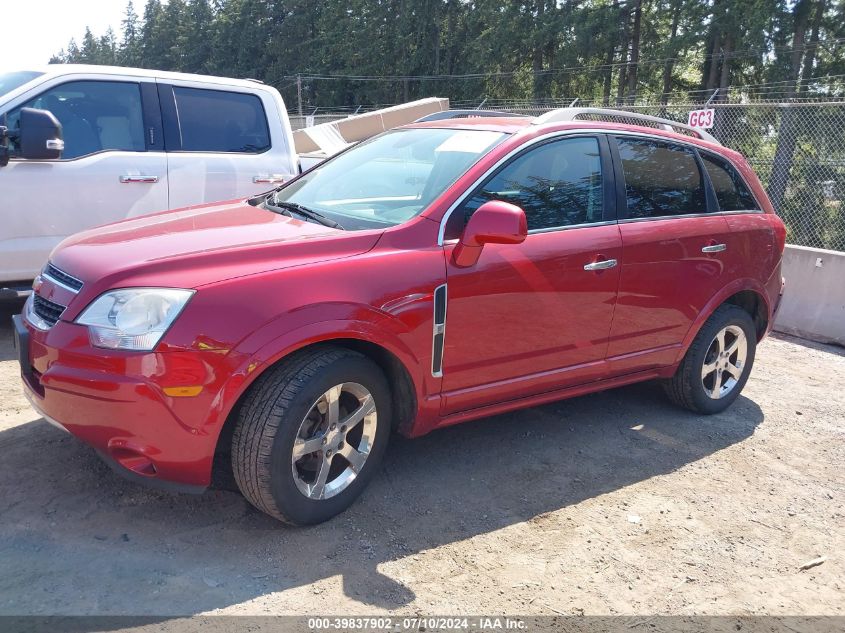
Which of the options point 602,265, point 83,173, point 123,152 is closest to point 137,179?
point 123,152

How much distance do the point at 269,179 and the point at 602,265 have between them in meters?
3.48

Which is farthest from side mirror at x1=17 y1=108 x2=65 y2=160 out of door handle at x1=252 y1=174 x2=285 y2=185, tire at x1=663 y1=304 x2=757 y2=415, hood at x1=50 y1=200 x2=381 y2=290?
tire at x1=663 y1=304 x2=757 y2=415

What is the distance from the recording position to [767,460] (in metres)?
4.32

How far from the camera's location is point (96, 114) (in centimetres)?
559

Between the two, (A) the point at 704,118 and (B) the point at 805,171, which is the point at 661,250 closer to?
(A) the point at 704,118

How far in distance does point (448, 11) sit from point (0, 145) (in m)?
47.8

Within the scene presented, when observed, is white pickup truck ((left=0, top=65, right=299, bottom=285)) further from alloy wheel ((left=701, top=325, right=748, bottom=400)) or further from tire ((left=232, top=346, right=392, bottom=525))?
alloy wheel ((left=701, top=325, right=748, bottom=400))

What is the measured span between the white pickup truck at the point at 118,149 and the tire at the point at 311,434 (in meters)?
3.25

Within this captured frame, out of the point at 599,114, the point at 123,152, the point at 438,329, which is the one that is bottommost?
the point at 438,329

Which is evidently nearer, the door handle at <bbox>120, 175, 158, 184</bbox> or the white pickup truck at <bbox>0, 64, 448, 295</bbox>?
the white pickup truck at <bbox>0, 64, 448, 295</bbox>

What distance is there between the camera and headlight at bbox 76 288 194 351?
8.89 feet

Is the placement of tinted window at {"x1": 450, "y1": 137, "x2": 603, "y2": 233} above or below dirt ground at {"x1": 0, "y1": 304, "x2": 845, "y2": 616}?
above

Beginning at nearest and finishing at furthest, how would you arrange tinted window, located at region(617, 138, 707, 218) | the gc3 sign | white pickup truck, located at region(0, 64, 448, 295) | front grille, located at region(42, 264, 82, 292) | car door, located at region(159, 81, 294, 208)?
front grille, located at region(42, 264, 82, 292) < tinted window, located at region(617, 138, 707, 218) < white pickup truck, located at region(0, 64, 448, 295) < car door, located at region(159, 81, 294, 208) < the gc3 sign

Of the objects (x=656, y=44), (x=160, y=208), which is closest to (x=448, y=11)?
(x=656, y=44)
